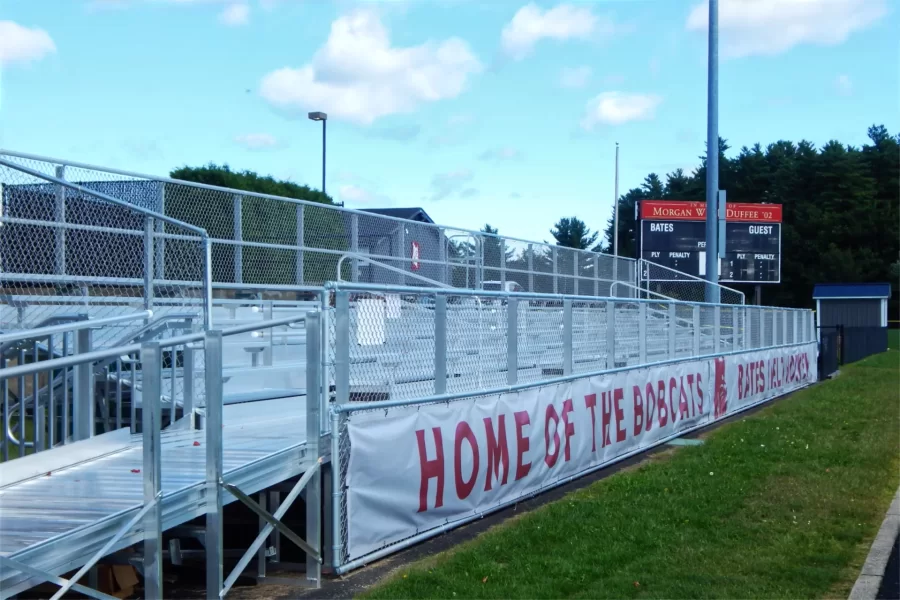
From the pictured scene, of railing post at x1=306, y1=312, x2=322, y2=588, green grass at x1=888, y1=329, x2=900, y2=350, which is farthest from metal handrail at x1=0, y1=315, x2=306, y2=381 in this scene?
green grass at x1=888, y1=329, x2=900, y2=350

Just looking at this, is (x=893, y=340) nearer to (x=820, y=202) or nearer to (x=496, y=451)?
(x=820, y=202)

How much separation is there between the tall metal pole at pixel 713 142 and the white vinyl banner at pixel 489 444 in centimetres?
501

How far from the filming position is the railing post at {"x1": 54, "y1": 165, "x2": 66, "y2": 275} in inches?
332

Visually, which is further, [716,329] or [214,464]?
[716,329]

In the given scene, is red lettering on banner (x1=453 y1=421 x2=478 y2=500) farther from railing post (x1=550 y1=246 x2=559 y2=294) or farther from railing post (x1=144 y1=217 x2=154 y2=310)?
railing post (x1=550 y1=246 x2=559 y2=294)

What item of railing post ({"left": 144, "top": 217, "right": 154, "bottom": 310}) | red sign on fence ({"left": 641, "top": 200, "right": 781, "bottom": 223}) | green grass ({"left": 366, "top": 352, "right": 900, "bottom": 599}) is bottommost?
green grass ({"left": 366, "top": 352, "right": 900, "bottom": 599})

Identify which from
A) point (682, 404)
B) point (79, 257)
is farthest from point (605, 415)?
point (79, 257)

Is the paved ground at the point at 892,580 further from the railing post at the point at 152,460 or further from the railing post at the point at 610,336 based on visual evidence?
the railing post at the point at 610,336

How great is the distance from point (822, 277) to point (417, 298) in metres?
63.3

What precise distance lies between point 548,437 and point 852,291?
36435mm

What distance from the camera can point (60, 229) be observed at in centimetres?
851

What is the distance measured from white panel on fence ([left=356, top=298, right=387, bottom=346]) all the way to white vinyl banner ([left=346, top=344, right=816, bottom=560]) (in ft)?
1.76

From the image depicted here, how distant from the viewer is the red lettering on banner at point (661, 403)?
503 inches

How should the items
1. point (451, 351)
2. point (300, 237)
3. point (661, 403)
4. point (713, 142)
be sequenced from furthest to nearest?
point (713, 142), point (661, 403), point (300, 237), point (451, 351)
